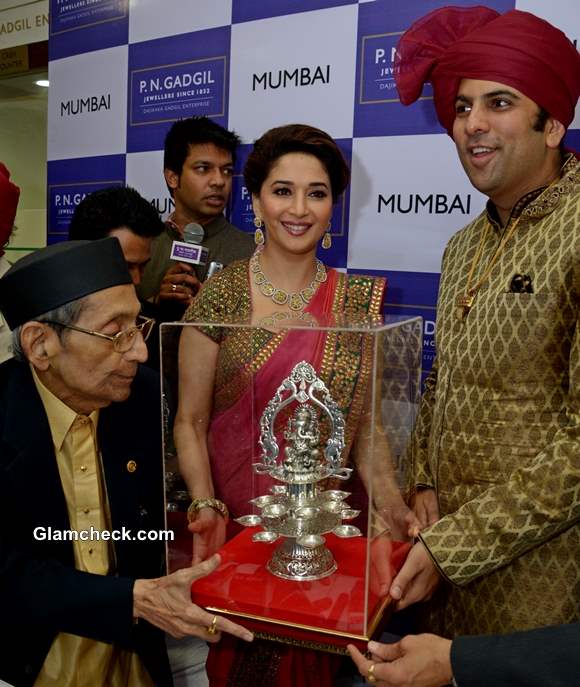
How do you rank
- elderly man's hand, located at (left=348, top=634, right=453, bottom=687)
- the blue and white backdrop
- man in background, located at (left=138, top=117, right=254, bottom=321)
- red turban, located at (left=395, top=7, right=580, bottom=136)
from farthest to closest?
man in background, located at (left=138, top=117, right=254, bottom=321) < the blue and white backdrop < red turban, located at (left=395, top=7, right=580, bottom=136) < elderly man's hand, located at (left=348, top=634, right=453, bottom=687)

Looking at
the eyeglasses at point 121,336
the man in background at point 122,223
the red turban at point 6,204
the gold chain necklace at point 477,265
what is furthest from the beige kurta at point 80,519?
the red turban at point 6,204

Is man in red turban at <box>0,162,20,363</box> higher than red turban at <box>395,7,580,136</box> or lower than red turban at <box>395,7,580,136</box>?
lower

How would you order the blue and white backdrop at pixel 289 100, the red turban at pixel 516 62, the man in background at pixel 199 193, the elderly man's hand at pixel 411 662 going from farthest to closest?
the man in background at pixel 199 193, the blue and white backdrop at pixel 289 100, the red turban at pixel 516 62, the elderly man's hand at pixel 411 662

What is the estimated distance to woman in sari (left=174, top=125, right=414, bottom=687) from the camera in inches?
51.1

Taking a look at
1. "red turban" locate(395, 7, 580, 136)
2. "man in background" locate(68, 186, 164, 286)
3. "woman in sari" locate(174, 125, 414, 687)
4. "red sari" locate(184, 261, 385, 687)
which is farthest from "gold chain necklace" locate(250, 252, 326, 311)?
"man in background" locate(68, 186, 164, 286)

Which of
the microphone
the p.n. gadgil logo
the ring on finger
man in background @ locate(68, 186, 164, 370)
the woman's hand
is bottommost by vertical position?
the ring on finger

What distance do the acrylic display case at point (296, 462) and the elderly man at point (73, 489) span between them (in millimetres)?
125

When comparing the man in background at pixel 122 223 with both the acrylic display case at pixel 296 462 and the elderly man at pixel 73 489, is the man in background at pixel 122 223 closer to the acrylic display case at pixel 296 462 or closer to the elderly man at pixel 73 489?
the elderly man at pixel 73 489

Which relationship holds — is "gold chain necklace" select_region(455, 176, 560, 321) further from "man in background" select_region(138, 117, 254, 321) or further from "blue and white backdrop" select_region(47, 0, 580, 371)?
"man in background" select_region(138, 117, 254, 321)

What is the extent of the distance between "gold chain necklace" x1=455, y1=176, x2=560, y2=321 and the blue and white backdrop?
0.64 meters

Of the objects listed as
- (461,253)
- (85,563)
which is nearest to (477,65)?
(461,253)

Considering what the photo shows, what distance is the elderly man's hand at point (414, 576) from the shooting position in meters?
1.30

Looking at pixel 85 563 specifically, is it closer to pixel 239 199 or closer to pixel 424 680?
pixel 424 680

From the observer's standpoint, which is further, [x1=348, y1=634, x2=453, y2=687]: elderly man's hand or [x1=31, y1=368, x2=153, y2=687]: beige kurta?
[x1=31, y1=368, x2=153, y2=687]: beige kurta
